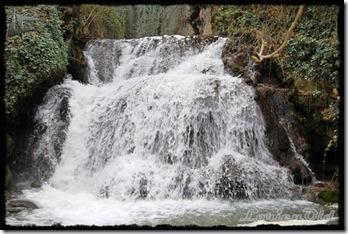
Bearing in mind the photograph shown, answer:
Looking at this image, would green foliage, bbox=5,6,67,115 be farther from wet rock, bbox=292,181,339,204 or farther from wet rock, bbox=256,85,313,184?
wet rock, bbox=292,181,339,204

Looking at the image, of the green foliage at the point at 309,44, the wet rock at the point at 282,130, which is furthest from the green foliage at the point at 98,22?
the wet rock at the point at 282,130

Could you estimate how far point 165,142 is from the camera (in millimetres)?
7590

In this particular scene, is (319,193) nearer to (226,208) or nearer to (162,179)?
(226,208)

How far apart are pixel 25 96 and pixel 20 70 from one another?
0.48m

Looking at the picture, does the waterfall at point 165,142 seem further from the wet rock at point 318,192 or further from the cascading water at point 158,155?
the wet rock at point 318,192

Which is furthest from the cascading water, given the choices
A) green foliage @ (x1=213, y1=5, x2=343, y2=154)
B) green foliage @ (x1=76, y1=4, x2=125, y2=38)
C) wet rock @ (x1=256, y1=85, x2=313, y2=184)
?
green foliage @ (x1=76, y1=4, x2=125, y2=38)

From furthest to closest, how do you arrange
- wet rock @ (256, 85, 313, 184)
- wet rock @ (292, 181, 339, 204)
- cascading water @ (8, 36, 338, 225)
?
wet rock @ (256, 85, 313, 184)
wet rock @ (292, 181, 339, 204)
cascading water @ (8, 36, 338, 225)

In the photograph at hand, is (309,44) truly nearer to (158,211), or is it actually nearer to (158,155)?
(158,155)

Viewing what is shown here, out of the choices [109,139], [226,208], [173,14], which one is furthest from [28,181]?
[173,14]

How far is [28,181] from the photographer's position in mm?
7473

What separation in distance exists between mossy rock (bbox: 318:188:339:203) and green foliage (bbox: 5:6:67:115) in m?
5.21

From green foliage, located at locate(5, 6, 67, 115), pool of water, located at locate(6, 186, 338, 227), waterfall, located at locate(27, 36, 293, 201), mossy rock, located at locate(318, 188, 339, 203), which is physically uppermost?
green foliage, located at locate(5, 6, 67, 115)

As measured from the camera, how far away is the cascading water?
248 inches

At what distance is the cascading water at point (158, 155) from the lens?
6.30m
